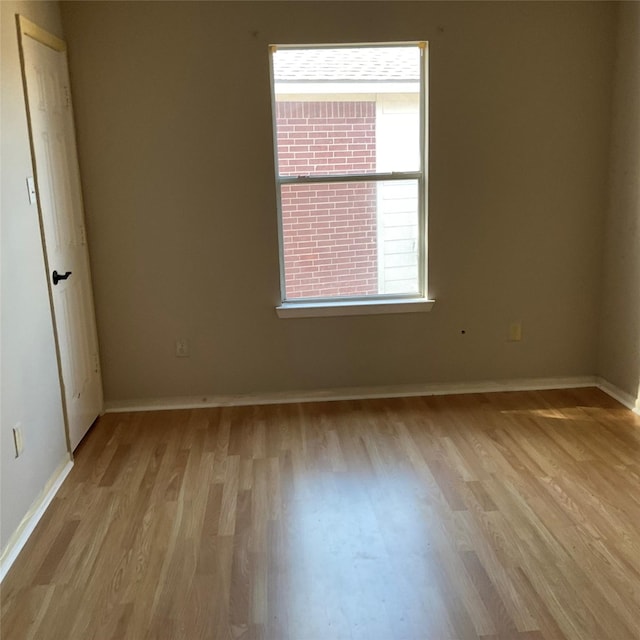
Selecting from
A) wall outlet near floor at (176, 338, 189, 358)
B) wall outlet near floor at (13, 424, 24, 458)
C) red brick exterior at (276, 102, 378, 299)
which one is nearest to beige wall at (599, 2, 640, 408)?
red brick exterior at (276, 102, 378, 299)

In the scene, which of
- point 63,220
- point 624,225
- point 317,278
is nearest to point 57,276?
point 63,220

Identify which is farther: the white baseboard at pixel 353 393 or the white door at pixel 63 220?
the white baseboard at pixel 353 393

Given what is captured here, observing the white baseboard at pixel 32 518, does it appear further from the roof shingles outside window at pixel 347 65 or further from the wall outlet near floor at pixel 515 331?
the wall outlet near floor at pixel 515 331

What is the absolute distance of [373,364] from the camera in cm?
404

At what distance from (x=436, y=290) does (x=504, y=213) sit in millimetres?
619

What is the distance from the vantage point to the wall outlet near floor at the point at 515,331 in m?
4.04

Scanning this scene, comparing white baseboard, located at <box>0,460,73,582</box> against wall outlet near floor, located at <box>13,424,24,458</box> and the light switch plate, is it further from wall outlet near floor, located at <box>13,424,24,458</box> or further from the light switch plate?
the light switch plate

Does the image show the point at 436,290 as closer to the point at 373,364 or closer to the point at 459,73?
the point at 373,364

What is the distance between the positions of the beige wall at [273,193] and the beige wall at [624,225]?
0.28ft

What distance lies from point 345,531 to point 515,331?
2003 millimetres

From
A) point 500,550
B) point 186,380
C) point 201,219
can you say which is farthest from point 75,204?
point 500,550

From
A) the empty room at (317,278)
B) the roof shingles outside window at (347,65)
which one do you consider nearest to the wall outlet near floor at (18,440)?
the empty room at (317,278)

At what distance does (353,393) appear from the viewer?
13.4ft

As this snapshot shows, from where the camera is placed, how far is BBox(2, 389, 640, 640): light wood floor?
2113 millimetres
